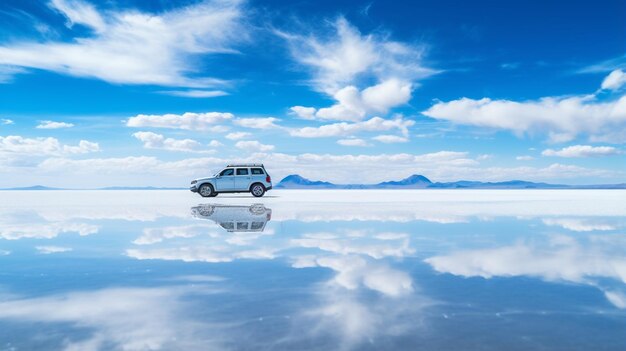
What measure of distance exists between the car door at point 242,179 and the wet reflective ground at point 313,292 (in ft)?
67.9

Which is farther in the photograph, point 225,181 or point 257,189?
point 257,189

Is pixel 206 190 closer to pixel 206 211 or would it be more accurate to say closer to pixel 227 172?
pixel 227 172

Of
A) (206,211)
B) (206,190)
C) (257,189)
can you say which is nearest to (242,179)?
(257,189)

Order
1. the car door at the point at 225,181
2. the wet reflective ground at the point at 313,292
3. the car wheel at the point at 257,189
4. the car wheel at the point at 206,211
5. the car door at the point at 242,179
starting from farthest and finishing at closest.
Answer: the car wheel at the point at 257,189, the car door at the point at 242,179, the car door at the point at 225,181, the car wheel at the point at 206,211, the wet reflective ground at the point at 313,292

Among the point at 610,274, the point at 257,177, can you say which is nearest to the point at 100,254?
Result: the point at 610,274

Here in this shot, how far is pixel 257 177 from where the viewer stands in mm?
32219

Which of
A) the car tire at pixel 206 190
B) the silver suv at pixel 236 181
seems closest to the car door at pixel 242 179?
the silver suv at pixel 236 181

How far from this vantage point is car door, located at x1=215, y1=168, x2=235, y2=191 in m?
31.6

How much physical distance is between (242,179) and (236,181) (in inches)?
16.8

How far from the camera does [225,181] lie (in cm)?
3159

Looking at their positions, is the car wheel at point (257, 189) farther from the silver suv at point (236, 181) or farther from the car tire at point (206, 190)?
the car tire at point (206, 190)

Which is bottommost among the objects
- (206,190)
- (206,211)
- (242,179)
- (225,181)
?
(206,211)

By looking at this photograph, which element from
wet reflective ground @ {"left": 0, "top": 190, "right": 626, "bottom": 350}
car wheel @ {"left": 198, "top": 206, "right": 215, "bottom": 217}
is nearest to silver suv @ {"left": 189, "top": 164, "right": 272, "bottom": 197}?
car wheel @ {"left": 198, "top": 206, "right": 215, "bottom": 217}

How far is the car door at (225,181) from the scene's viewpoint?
31.6 metres
